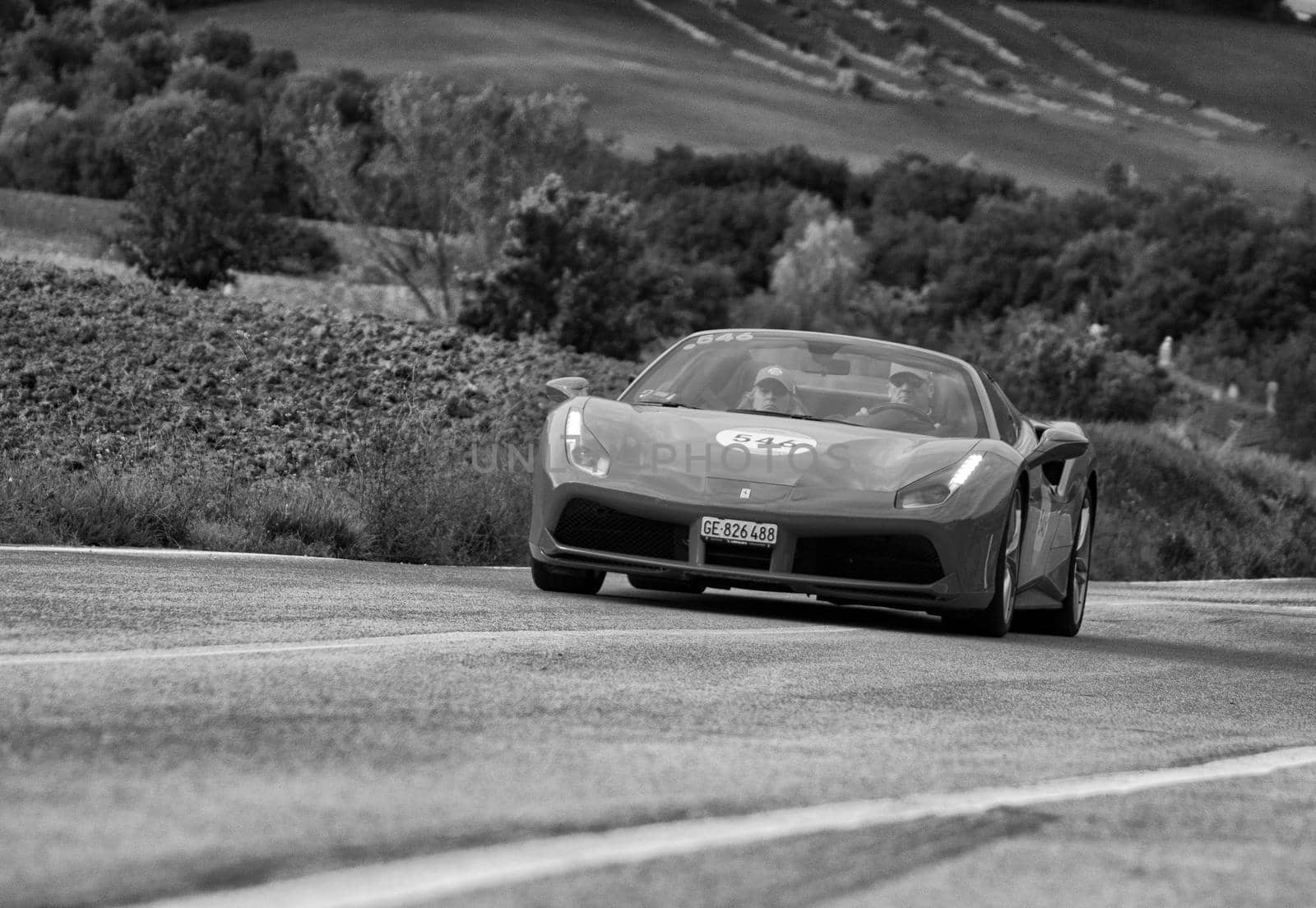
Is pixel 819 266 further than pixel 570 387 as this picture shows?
Yes

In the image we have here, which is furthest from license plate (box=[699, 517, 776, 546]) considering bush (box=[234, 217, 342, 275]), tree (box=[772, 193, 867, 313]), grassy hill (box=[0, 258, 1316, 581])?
tree (box=[772, 193, 867, 313])

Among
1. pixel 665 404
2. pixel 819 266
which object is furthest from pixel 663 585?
pixel 819 266

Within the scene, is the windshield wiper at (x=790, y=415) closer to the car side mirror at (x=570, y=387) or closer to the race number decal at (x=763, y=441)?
the race number decal at (x=763, y=441)

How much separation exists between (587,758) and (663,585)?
21.5ft

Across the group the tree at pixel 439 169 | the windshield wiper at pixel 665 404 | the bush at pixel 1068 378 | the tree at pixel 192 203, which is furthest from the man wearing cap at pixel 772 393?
the tree at pixel 439 169

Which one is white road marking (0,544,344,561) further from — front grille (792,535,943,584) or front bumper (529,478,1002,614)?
front grille (792,535,943,584)

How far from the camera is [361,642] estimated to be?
735 cm

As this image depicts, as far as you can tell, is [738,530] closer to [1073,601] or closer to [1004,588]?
[1004,588]

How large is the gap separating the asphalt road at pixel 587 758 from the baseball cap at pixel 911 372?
2.17 m

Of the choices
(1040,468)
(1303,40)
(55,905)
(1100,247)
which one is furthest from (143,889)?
(1303,40)

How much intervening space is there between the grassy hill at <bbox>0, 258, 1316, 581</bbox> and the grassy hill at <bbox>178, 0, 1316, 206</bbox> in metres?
130

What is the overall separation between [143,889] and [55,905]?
159 mm

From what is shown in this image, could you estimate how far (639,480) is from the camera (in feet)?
33.7

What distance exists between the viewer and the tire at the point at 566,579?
35.6ft
